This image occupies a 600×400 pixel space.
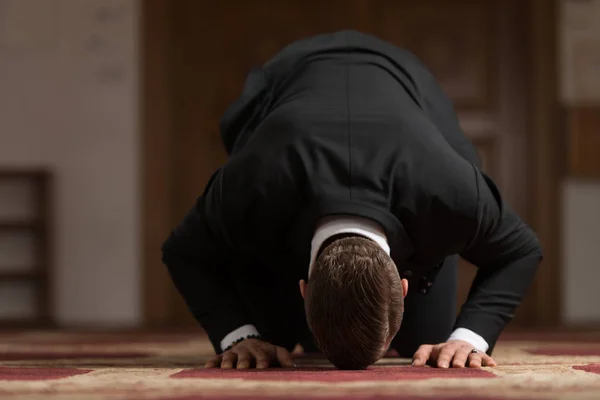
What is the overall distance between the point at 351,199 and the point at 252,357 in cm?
38

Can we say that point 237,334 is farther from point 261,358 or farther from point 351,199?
point 351,199

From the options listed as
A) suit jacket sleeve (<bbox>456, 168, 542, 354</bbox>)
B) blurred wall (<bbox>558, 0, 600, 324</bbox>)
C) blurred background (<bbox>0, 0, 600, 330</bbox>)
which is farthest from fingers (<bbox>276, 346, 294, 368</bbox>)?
blurred wall (<bbox>558, 0, 600, 324</bbox>)

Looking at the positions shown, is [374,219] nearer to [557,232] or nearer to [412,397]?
[412,397]

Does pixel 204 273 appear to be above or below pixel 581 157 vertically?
below

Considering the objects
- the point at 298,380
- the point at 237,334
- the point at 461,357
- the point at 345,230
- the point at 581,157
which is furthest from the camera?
the point at 581,157

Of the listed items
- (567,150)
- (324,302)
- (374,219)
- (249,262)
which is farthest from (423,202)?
(567,150)

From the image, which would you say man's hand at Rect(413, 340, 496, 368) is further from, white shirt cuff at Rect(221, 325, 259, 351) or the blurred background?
the blurred background

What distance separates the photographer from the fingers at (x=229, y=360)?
1811 millimetres

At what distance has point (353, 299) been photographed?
1533mm

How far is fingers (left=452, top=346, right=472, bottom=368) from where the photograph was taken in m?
1.77

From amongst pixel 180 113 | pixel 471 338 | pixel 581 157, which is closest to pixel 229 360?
pixel 471 338

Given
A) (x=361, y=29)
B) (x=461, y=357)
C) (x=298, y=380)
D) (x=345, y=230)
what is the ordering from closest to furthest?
(x=298, y=380) < (x=345, y=230) < (x=461, y=357) < (x=361, y=29)

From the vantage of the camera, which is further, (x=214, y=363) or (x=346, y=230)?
(x=214, y=363)

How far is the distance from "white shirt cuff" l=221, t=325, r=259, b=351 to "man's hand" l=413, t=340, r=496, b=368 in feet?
1.09
